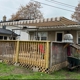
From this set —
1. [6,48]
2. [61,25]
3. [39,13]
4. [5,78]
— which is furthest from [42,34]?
[39,13]

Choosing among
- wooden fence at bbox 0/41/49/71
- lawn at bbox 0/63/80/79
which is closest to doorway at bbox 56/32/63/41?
wooden fence at bbox 0/41/49/71

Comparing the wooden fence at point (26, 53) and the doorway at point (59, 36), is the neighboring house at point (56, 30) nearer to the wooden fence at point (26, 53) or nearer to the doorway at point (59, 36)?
the doorway at point (59, 36)

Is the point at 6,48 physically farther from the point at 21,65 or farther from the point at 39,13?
the point at 39,13

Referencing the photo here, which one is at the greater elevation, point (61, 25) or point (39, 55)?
point (61, 25)

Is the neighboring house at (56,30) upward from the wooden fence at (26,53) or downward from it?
upward

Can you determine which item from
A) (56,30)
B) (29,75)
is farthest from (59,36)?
(29,75)

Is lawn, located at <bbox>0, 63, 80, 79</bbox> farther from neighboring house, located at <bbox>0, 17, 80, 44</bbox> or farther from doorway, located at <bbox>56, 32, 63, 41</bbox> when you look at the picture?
doorway, located at <bbox>56, 32, 63, 41</bbox>

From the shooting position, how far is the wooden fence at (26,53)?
6465mm

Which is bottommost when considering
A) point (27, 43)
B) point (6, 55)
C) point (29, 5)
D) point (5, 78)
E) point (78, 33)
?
point (5, 78)

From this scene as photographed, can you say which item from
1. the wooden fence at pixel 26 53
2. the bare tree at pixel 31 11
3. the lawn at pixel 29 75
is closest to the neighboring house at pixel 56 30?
the wooden fence at pixel 26 53

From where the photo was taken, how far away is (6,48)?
8328 millimetres

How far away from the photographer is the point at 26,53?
725 cm

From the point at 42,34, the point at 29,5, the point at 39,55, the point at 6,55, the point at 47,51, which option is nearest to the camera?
the point at 47,51

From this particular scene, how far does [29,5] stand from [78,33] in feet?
89.8
